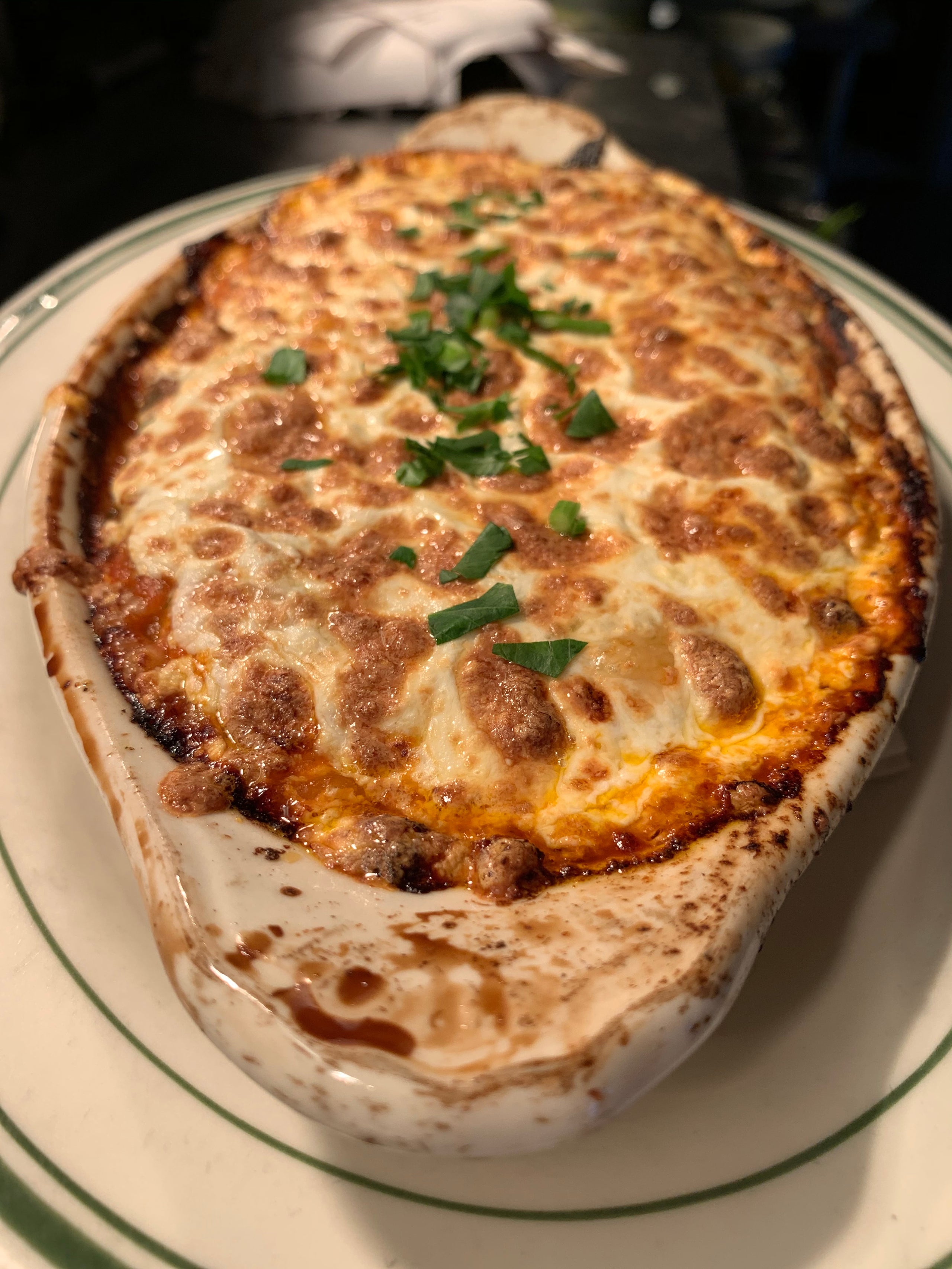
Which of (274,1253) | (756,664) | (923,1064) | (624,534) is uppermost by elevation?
(624,534)

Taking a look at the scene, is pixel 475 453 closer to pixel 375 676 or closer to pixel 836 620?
pixel 375 676

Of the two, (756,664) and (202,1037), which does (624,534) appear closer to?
(756,664)

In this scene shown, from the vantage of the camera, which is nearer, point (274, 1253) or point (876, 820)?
point (274, 1253)

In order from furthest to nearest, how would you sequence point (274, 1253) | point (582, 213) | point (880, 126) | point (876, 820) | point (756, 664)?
point (880, 126), point (582, 213), point (876, 820), point (756, 664), point (274, 1253)

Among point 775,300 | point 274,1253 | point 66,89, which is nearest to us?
point 274,1253

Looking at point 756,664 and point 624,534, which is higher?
point 624,534

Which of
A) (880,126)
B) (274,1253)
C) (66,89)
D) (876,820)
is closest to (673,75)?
(880,126)

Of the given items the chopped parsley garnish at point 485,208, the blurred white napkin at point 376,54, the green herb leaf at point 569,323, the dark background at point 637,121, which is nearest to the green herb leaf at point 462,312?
the green herb leaf at point 569,323
